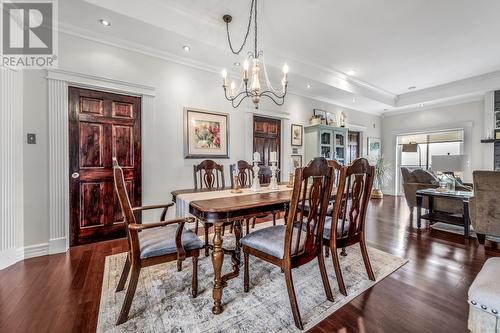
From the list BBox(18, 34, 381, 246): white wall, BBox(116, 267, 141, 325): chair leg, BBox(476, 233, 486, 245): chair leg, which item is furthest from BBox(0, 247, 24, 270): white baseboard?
BBox(476, 233, 486, 245): chair leg

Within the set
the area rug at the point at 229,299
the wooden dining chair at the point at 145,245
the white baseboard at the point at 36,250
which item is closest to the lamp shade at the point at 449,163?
the area rug at the point at 229,299

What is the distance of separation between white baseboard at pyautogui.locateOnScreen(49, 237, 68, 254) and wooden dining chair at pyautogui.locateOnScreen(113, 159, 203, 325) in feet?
4.61

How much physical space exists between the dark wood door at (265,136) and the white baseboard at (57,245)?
3.16m

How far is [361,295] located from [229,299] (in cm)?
107

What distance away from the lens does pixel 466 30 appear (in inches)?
122

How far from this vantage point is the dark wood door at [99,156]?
8.99 feet

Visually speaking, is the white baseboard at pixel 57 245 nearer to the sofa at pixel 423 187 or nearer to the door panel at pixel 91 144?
the door panel at pixel 91 144

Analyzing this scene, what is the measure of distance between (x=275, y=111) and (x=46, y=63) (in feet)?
11.6

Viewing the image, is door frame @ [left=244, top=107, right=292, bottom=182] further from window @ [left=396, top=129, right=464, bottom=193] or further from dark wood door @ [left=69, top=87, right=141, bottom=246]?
window @ [left=396, top=129, right=464, bottom=193]

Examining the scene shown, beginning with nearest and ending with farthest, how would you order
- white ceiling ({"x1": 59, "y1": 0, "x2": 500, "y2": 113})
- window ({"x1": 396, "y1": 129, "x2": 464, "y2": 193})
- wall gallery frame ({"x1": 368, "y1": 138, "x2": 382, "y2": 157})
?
white ceiling ({"x1": 59, "y1": 0, "x2": 500, "y2": 113}), window ({"x1": 396, "y1": 129, "x2": 464, "y2": 193}), wall gallery frame ({"x1": 368, "y1": 138, "x2": 382, "y2": 157})

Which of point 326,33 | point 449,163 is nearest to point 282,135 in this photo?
point 326,33

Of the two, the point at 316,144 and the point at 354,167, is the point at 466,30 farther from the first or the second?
the point at 354,167

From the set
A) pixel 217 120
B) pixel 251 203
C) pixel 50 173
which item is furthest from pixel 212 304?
pixel 217 120

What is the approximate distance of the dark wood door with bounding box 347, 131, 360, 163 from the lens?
628 cm
